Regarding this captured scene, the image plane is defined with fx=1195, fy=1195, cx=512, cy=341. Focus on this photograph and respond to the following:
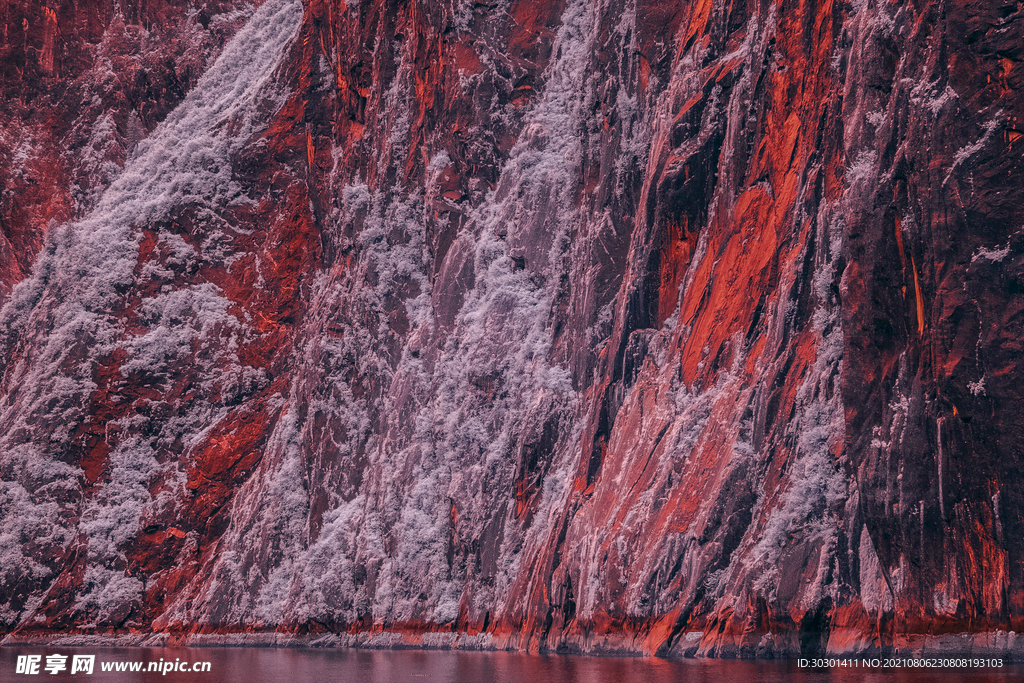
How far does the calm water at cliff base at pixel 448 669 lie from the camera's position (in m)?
30.3

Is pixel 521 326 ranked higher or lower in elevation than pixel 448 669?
higher

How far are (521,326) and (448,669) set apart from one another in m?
18.1

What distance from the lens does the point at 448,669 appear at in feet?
120

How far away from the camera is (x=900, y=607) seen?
1401 inches

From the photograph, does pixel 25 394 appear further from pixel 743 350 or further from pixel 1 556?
pixel 743 350

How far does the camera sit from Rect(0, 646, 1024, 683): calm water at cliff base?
30.3m

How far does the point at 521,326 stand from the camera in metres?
51.0

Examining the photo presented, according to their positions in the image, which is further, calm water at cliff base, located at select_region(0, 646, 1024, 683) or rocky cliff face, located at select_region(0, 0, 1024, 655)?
rocky cliff face, located at select_region(0, 0, 1024, 655)

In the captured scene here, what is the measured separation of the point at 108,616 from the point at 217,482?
24.5 ft

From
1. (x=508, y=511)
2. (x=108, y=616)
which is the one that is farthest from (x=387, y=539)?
(x=108, y=616)

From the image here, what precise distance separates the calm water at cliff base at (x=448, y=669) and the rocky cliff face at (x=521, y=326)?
8.24 ft

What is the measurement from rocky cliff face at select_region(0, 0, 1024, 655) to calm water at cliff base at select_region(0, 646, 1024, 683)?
2512 mm

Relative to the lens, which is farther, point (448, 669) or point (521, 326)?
point (521, 326)

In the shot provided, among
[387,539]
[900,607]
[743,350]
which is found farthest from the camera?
[387,539]
